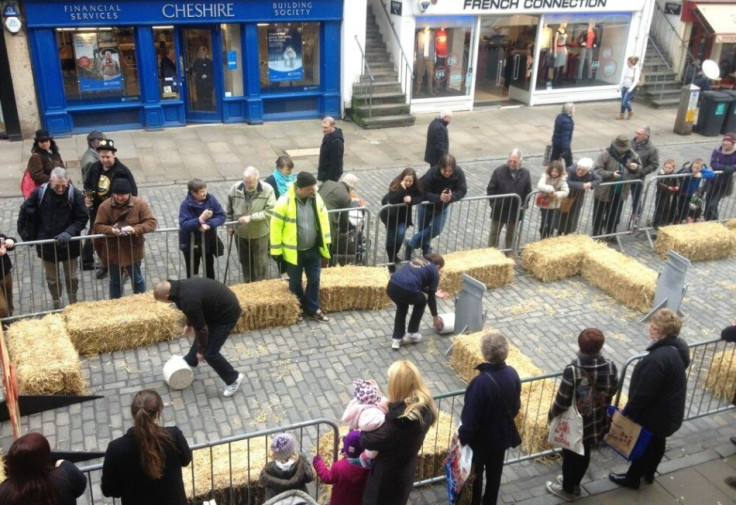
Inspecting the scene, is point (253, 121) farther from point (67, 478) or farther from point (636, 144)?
point (67, 478)

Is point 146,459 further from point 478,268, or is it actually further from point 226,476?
point 478,268

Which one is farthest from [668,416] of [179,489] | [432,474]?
[179,489]

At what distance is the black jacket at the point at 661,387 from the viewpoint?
19.0ft

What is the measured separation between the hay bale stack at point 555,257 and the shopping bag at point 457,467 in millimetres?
5177

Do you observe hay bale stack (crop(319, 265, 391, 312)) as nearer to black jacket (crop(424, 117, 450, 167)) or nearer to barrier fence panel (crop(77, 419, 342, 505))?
barrier fence panel (crop(77, 419, 342, 505))

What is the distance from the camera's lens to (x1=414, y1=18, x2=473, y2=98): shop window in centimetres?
1998

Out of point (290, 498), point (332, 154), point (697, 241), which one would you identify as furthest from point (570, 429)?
point (332, 154)

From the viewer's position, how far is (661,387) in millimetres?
5855

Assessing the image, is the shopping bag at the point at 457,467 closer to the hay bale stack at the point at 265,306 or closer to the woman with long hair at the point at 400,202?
the hay bale stack at the point at 265,306

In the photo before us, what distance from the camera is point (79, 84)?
1691 centimetres

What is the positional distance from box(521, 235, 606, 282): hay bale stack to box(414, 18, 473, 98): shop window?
10501mm

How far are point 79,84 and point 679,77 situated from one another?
17575 mm

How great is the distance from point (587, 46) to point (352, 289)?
16.1 metres

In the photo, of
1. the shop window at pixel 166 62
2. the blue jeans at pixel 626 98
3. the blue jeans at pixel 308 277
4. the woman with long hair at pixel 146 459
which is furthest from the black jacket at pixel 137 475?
the blue jeans at pixel 626 98
